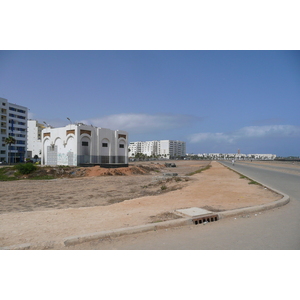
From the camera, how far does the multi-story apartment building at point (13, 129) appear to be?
70438mm

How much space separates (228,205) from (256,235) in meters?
3.17

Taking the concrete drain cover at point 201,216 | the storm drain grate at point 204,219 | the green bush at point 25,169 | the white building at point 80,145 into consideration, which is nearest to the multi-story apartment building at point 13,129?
the white building at point 80,145

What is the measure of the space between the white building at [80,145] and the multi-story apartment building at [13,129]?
3493 centimetres

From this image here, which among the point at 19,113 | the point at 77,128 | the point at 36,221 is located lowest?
the point at 36,221

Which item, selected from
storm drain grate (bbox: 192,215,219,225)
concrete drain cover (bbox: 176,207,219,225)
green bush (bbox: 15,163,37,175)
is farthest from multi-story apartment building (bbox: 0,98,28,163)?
storm drain grate (bbox: 192,215,219,225)

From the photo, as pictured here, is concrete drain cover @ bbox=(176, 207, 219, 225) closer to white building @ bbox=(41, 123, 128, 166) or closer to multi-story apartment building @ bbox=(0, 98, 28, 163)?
white building @ bbox=(41, 123, 128, 166)

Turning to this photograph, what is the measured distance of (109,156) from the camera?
1762 inches

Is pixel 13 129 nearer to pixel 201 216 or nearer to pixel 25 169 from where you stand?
pixel 25 169

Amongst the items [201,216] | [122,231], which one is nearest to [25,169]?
[122,231]

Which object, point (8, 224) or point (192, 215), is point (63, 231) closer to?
point (8, 224)

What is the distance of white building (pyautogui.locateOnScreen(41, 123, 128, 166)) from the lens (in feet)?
128

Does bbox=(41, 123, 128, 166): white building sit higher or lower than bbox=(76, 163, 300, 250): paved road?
higher

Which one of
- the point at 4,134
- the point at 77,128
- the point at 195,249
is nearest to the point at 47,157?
the point at 77,128

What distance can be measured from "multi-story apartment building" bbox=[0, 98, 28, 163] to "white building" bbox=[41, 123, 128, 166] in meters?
34.9
